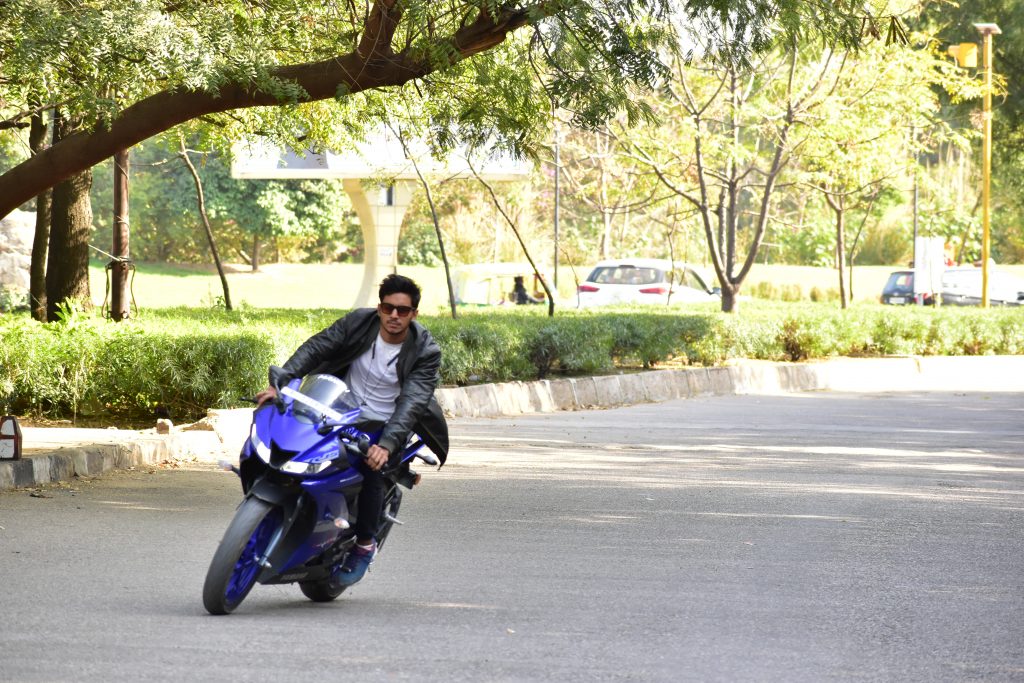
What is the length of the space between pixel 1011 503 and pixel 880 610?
4110 mm

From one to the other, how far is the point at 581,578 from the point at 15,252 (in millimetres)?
30024

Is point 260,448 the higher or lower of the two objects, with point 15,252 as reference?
lower

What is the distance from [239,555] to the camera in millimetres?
6043

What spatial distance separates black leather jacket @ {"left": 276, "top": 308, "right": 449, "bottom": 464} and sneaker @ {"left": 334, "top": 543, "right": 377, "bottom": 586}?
0.52m

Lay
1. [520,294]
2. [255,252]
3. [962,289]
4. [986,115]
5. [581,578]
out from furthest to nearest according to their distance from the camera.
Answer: [255,252]
[962,289]
[520,294]
[986,115]
[581,578]

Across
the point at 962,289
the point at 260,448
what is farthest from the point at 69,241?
the point at 962,289

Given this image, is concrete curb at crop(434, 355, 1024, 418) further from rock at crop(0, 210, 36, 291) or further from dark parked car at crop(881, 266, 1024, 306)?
dark parked car at crop(881, 266, 1024, 306)

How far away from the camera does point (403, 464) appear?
6766 mm

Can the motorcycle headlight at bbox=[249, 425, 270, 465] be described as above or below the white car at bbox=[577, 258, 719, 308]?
below

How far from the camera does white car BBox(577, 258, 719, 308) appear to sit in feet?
124

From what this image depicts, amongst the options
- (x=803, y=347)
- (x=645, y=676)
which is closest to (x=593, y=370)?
(x=803, y=347)

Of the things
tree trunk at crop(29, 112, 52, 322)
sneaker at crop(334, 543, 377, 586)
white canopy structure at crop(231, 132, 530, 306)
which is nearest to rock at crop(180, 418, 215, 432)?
sneaker at crop(334, 543, 377, 586)

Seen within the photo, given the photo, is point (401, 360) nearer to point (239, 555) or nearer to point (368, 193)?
point (239, 555)

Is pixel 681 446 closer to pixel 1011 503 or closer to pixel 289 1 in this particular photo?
pixel 1011 503
